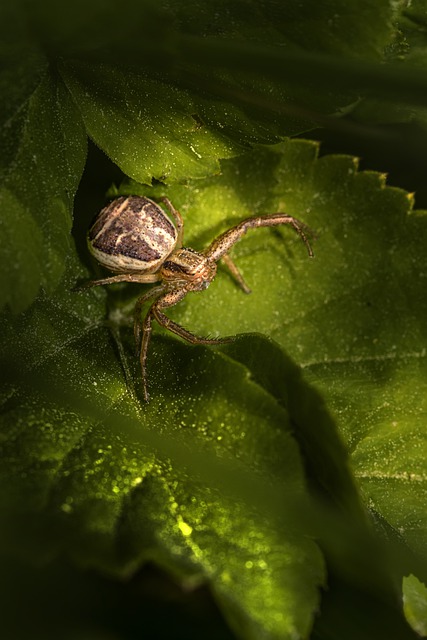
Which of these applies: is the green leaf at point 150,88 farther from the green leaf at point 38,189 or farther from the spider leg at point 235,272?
the spider leg at point 235,272

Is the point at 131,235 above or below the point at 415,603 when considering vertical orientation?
above

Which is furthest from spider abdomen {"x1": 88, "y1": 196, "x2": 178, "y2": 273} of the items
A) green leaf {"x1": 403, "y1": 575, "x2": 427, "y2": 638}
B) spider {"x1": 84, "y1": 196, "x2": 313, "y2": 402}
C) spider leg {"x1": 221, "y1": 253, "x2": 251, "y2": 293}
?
green leaf {"x1": 403, "y1": 575, "x2": 427, "y2": 638}

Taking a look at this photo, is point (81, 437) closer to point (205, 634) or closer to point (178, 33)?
point (205, 634)

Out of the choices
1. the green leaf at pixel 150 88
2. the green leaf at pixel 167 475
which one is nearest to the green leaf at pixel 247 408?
the green leaf at pixel 167 475

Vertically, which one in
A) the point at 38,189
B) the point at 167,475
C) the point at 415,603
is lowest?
the point at 415,603

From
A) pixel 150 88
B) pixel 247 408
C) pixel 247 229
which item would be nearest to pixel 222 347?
pixel 247 408

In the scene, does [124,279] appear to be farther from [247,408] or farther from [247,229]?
[247,408]

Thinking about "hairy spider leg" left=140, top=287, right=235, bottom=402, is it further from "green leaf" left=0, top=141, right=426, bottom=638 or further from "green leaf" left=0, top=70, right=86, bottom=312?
"green leaf" left=0, top=70, right=86, bottom=312
